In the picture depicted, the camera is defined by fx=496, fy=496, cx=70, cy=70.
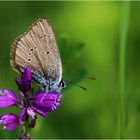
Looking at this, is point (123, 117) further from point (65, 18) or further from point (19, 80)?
point (65, 18)

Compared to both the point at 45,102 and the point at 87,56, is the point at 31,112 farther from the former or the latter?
the point at 87,56

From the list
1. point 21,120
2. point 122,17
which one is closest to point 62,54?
point 122,17

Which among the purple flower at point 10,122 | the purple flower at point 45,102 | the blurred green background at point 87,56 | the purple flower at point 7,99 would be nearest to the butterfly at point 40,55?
the purple flower at point 45,102

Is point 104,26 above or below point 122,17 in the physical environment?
below

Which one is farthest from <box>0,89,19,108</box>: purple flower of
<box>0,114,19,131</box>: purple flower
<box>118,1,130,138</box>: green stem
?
<box>118,1,130,138</box>: green stem

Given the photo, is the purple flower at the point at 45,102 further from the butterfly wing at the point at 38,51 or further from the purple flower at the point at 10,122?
the butterfly wing at the point at 38,51

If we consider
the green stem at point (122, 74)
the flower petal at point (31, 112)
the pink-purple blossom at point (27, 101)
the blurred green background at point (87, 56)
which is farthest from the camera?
the blurred green background at point (87, 56)
